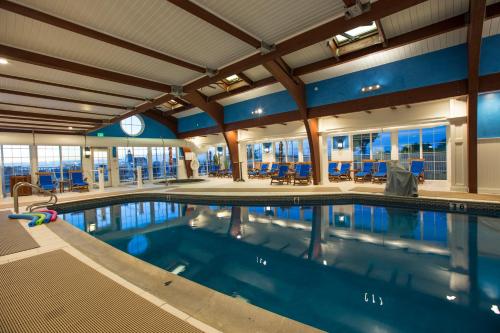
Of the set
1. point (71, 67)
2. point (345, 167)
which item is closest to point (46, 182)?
point (71, 67)

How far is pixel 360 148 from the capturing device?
1252 cm

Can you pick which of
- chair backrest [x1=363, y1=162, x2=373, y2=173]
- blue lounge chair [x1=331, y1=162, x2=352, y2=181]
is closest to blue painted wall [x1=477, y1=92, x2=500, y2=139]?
chair backrest [x1=363, y1=162, x2=373, y2=173]

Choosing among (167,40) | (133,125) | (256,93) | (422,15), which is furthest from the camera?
(133,125)

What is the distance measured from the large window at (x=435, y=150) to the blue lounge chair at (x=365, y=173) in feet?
9.13

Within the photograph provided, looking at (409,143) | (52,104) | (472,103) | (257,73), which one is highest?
(257,73)

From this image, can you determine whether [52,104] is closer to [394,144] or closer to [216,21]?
[216,21]

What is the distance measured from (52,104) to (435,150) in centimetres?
1497

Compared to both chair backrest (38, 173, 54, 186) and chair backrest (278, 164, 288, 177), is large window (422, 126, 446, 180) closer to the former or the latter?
chair backrest (278, 164, 288, 177)

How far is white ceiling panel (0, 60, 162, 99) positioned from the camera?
4.67m

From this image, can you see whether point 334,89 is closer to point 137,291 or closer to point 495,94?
point 495,94

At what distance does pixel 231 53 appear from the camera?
4301 millimetres

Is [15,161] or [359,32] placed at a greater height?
[359,32]

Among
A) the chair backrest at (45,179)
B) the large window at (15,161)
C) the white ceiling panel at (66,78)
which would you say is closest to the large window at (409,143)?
the white ceiling panel at (66,78)

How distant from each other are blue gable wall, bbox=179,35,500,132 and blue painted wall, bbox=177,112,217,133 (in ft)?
13.5
